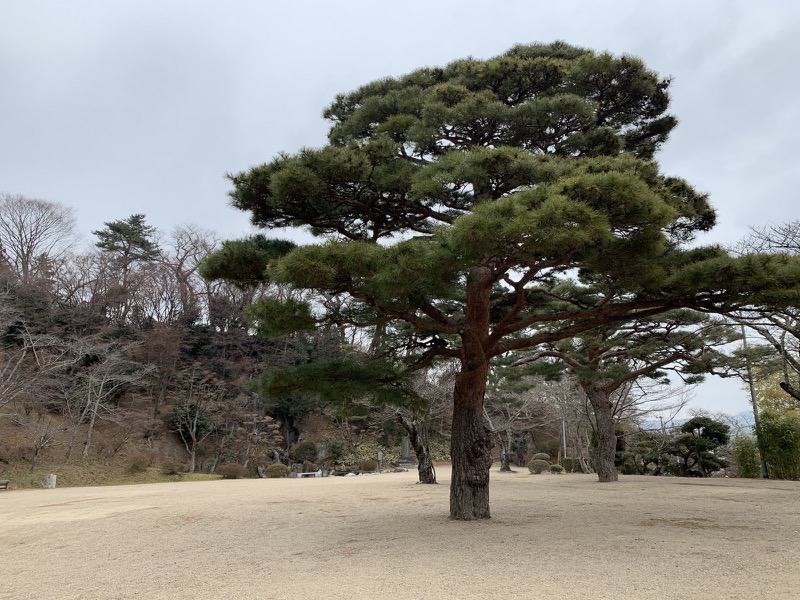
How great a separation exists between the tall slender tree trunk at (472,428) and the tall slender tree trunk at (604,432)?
6683 mm

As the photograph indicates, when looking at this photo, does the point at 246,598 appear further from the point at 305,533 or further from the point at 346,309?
the point at 346,309

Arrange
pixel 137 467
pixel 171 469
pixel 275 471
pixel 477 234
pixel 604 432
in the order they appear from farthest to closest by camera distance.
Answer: pixel 275 471, pixel 171 469, pixel 137 467, pixel 604 432, pixel 477 234

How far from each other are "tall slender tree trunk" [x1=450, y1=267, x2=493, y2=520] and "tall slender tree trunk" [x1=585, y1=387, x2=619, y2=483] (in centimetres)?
668

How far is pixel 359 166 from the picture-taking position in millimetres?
5027

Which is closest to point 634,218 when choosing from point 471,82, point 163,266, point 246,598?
point 471,82

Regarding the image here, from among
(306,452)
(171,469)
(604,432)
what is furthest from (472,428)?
(306,452)

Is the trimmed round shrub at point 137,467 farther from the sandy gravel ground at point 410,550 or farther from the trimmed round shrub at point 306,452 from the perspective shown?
the sandy gravel ground at point 410,550

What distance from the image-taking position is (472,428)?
5.94 m

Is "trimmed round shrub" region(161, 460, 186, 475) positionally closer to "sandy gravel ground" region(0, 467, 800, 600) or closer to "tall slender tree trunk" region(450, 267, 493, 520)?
"sandy gravel ground" region(0, 467, 800, 600)

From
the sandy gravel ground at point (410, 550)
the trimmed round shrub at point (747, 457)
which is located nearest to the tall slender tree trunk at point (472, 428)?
the sandy gravel ground at point (410, 550)

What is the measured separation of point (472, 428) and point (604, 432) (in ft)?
23.2

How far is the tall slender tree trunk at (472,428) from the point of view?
19.2 feet

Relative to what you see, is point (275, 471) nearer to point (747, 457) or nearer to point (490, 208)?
point (747, 457)

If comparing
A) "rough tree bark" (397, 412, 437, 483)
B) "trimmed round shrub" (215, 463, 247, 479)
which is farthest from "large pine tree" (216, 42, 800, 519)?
"trimmed round shrub" (215, 463, 247, 479)
